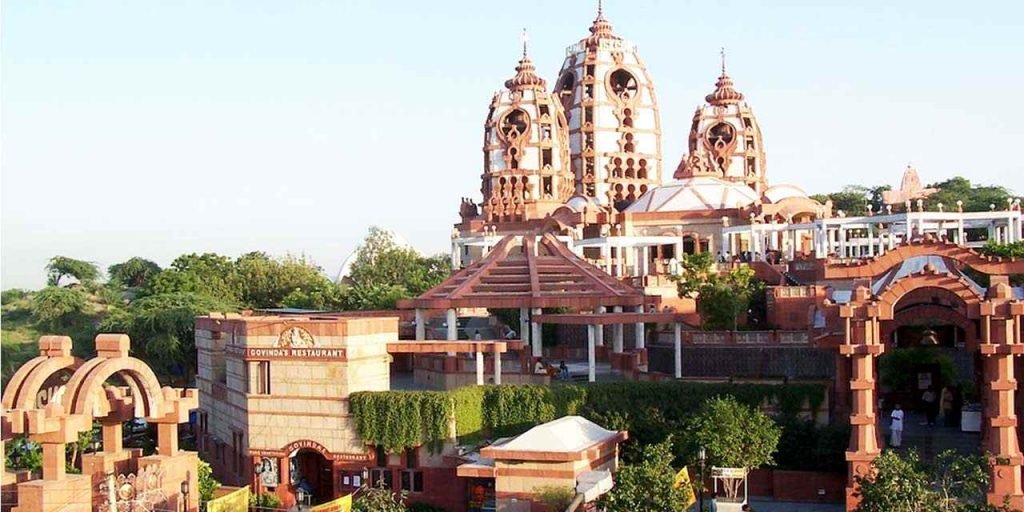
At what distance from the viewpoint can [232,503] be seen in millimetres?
25750

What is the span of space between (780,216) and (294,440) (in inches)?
1179

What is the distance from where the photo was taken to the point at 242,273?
63.9m

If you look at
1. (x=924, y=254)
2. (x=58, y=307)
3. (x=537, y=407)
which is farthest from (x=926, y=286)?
(x=58, y=307)

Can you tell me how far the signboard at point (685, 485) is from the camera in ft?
76.7

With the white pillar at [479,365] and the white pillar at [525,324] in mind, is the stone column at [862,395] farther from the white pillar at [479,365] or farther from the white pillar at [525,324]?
→ the white pillar at [525,324]

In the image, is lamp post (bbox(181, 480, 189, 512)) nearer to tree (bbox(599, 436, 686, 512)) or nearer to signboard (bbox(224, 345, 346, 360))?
signboard (bbox(224, 345, 346, 360))

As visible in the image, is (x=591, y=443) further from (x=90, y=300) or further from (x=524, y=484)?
(x=90, y=300)

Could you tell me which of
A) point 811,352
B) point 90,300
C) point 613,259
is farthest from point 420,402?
point 90,300

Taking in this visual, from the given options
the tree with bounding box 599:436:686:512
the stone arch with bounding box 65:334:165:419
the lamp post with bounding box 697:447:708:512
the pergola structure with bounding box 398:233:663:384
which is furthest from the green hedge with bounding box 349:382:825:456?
the stone arch with bounding box 65:334:165:419

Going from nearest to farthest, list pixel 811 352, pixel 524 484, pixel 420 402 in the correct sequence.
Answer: pixel 524 484, pixel 420 402, pixel 811 352

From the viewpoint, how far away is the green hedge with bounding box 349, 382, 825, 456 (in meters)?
29.3

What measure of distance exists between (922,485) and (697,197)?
1459 inches

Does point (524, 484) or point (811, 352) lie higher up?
point (811, 352)

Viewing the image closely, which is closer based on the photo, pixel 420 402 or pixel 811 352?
pixel 420 402
